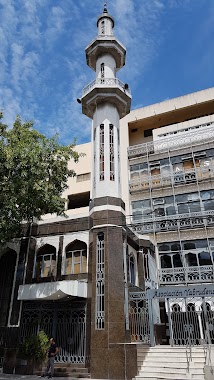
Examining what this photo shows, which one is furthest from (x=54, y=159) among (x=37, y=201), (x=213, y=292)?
(x=213, y=292)

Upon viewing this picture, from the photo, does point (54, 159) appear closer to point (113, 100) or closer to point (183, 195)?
point (113, 100)

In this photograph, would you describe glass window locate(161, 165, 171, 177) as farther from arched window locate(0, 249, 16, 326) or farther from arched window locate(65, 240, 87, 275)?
arched window locate(0, 249, 16, 326)

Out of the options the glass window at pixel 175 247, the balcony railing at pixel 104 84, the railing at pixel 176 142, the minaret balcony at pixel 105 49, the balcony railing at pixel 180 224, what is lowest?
the glass window at pixel 175 247

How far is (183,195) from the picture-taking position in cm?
2305

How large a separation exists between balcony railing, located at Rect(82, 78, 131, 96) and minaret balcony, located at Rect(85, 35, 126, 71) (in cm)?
246

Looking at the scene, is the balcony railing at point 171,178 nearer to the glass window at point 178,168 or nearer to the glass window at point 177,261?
the glass window at point 178,168

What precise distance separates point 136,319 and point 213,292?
141 inches

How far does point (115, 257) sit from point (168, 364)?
4.45 metres

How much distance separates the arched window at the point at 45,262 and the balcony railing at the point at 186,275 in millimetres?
8836

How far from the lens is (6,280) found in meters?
15.5

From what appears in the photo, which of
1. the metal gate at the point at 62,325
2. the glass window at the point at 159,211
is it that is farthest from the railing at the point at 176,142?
the metal gate at the point at 62,325

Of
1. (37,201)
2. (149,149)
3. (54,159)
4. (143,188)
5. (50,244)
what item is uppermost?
(149,149)

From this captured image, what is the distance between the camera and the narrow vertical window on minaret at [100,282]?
39.5ft

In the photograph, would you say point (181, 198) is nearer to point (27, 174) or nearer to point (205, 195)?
point (205, 195)
